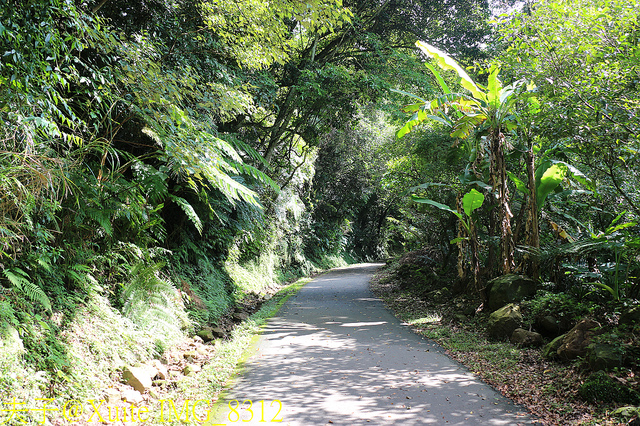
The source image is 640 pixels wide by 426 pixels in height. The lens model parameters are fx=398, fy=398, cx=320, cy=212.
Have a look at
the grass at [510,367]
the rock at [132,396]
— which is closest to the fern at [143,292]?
the rock at [132,396]

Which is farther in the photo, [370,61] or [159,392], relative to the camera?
[370,61]

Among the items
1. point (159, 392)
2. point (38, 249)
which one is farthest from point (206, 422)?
point (38, 249)

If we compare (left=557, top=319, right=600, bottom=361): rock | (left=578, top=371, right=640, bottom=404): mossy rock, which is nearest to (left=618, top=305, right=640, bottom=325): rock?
(left=557, top=319, right=600, bottom=361): rock

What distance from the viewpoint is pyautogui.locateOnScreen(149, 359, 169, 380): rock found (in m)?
4.75

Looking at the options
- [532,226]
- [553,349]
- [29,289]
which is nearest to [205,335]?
[29,289]

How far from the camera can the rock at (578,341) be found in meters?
4.71

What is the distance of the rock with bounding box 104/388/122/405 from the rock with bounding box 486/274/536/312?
235 inches

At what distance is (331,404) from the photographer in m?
4.09

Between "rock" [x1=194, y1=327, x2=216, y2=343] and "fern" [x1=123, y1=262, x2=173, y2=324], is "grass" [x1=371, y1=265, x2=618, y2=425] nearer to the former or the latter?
"rock" [x1=194, y1=327, x2=216, y2=343]

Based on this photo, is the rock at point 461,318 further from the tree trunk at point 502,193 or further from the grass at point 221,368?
the grass at point 221,368

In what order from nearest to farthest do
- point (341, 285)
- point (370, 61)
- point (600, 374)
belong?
point (600, 374) < point (370, 61) < point (341, 285)

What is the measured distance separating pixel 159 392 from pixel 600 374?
4648 mm

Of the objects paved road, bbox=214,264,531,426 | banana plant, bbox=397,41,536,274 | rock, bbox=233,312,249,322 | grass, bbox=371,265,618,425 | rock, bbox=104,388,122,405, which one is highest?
banana plant, bbox=397,41,536,274

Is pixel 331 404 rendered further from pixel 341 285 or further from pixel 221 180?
pixel 341 285
